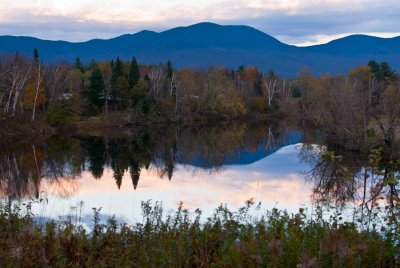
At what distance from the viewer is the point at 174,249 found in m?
7.36

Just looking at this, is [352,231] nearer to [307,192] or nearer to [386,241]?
[386,241]

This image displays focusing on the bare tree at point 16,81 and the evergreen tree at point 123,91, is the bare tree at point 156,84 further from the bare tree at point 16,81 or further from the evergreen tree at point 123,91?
the bare tree at point 16,81

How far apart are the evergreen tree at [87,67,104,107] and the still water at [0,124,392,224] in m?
10.1

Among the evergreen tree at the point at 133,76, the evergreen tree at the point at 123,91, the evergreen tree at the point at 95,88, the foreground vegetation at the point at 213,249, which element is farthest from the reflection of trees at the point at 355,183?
the evergreen tree at the point at 133,76

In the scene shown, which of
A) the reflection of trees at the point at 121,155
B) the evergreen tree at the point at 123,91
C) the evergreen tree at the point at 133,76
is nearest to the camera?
the reflection of trees at the point at 121,155

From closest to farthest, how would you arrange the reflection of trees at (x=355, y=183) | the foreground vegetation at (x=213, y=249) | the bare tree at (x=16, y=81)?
the foreground vegetation at (x=213, y=249)
the reflection of trees at (x=355, y=183)
the bare tree at (x=16, y=81)

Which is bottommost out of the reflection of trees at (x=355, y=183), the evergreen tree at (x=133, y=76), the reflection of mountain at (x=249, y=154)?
the reflection of mountain at (x=249, y=154)

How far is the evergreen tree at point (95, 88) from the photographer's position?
190ft

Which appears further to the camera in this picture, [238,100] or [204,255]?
[238,100]

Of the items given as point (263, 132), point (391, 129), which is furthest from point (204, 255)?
point (263, 132)

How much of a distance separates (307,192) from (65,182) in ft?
34.9

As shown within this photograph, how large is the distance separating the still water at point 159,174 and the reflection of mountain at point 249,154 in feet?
0.23

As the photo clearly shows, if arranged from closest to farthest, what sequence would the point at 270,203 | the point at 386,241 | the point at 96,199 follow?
the point at 386,241 → the point at 270,203 → the point at 96,199

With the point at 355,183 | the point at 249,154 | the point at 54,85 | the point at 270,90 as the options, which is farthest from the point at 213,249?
the point at 270,90
